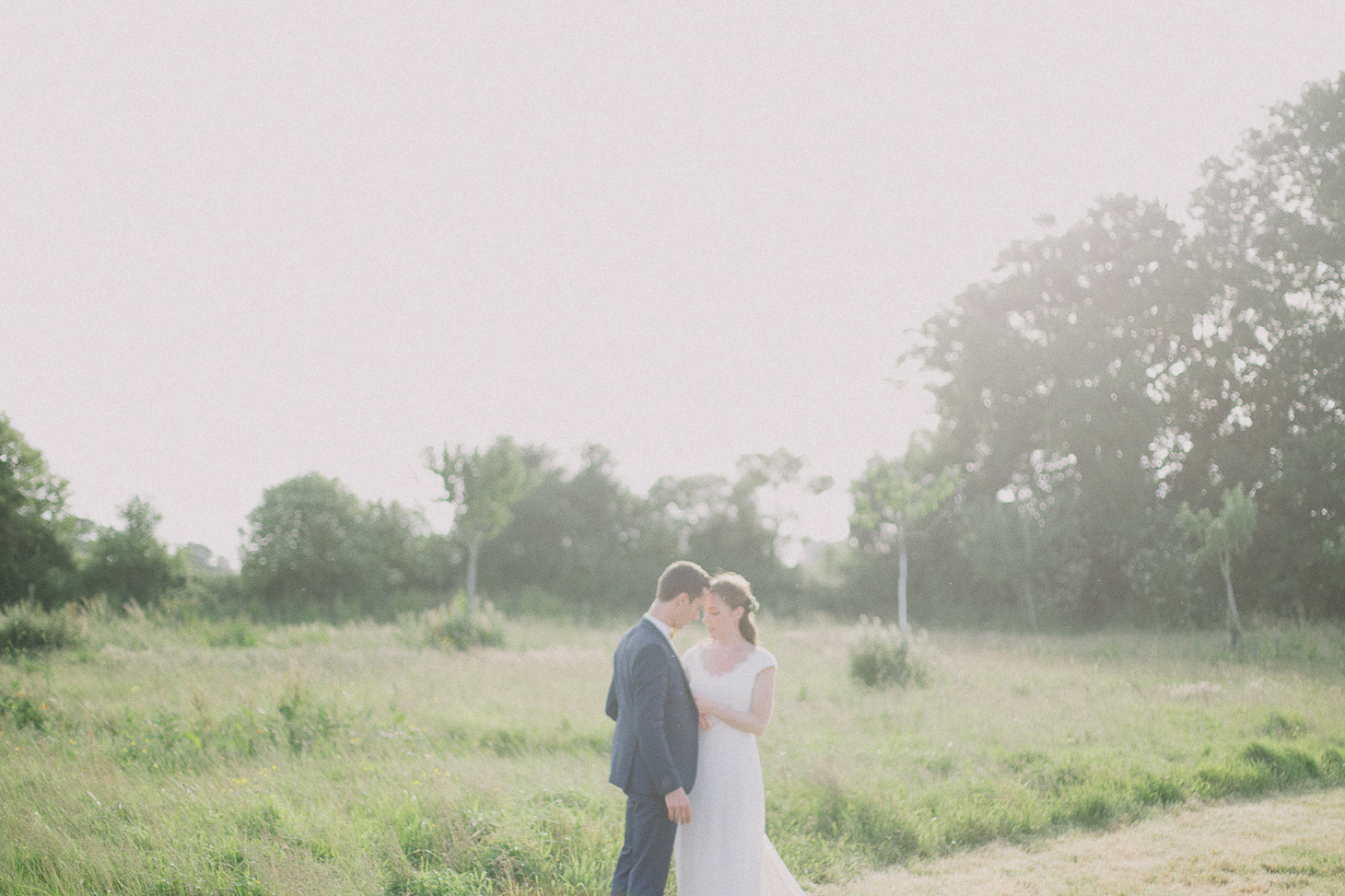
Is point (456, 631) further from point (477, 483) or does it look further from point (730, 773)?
point (730, 773)

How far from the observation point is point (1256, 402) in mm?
24266

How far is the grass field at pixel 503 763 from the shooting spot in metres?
4.87

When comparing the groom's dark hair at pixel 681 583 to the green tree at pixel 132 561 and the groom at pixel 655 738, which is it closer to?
the groom at pixel 655 738

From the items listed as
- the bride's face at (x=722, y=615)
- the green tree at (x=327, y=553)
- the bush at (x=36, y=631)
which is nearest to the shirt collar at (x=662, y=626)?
the bride's face at (x=722, y=615)

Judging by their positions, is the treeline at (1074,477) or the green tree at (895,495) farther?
the treeline at (1074,477)

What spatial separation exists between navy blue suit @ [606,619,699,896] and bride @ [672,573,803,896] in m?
0.14

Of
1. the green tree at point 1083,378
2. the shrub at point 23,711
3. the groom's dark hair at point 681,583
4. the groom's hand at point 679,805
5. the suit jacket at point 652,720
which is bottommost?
the shrub at point 23,711

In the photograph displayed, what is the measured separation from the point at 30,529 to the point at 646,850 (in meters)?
26.6

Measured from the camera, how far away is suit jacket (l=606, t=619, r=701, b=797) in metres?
3.87

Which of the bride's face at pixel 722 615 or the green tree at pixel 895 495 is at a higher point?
the green tree at pixel 895 495

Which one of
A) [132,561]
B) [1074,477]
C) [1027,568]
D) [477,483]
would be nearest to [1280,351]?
[1074,477]

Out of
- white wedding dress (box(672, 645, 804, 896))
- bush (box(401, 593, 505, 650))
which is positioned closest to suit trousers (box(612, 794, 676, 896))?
white wedding dress (box(672, 645, 804, 896))

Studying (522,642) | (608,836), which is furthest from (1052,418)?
(608,836)

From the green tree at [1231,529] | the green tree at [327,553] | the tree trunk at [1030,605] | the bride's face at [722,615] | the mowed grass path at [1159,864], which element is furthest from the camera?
the green tree at [327,553]
